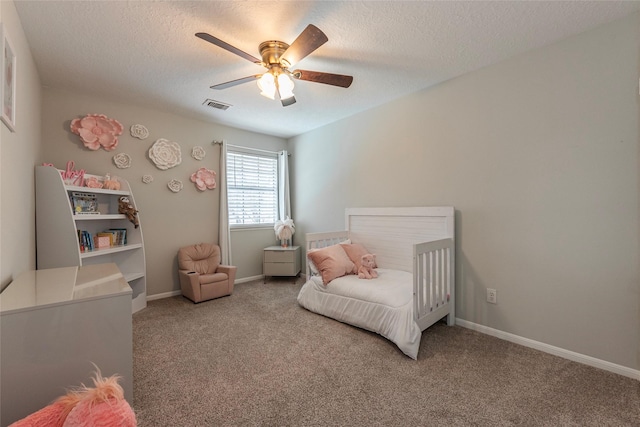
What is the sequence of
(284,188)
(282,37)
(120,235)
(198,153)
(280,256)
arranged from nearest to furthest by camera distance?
(282,37) → (120,235) → (198,153) → (280,256) → (284,188)

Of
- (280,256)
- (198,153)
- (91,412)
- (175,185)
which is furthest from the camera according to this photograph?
(280,256)

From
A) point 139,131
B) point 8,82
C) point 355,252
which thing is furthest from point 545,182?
point 139,131

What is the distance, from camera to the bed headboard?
2697 millimetres

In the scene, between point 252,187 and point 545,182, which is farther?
point 252,187

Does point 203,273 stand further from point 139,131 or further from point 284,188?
point 139,131

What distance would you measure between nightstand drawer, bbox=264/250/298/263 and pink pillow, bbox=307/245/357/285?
116cm

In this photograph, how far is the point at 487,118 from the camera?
2.42 m

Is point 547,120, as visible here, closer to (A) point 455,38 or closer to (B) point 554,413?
(A) point 455,38

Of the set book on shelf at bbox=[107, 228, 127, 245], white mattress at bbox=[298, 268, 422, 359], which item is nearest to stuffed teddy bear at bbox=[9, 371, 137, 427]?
white mattress at bbox=[298, 268, 422, 359]

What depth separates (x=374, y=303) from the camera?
235 cm

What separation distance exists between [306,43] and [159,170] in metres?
2.67

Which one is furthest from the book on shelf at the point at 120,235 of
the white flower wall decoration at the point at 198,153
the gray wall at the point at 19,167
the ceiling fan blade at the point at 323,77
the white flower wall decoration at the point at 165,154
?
the ceiling fan blade at the point at 323,77

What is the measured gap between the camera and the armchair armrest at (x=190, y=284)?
3.21m

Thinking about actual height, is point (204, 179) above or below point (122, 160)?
below
